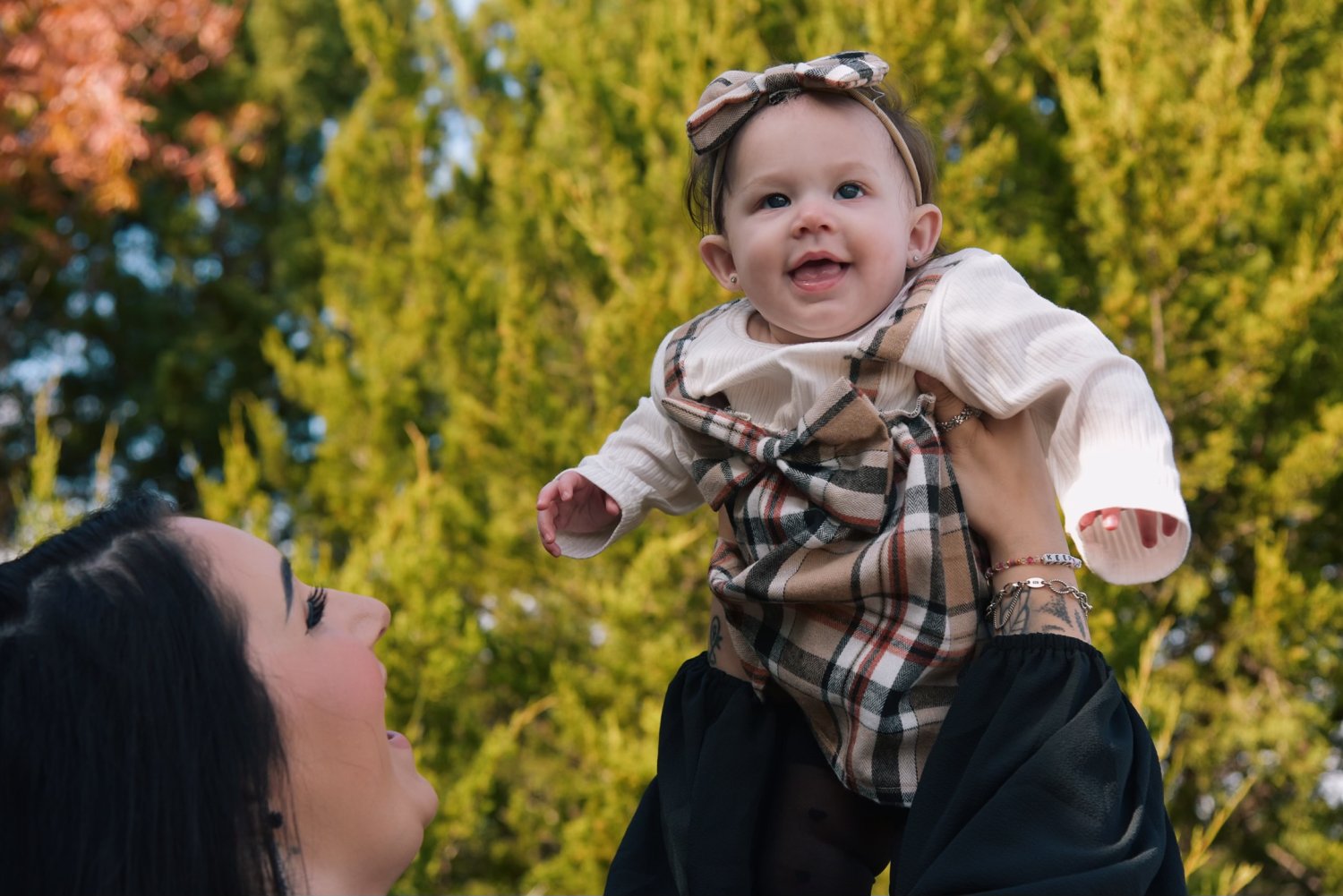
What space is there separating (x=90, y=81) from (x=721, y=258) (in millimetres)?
6165

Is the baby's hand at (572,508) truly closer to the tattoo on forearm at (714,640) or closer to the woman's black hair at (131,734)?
the tattoo on forearm at (714,640)

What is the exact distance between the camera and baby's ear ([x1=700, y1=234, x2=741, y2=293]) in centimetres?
166

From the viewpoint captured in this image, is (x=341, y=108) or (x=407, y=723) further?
(x=341, y=108)

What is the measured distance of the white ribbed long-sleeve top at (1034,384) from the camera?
4.07 ft

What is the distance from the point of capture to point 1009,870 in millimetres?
1129

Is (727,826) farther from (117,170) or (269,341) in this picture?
(269,341)

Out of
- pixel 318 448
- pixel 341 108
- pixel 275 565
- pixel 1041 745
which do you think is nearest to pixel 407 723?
pixel 318 448

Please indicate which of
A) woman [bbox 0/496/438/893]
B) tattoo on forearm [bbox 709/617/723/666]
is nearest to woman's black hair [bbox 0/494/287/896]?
woman [bbox 0/496/438/893]

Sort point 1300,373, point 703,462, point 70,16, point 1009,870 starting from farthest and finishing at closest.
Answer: point 70,16, point 1300,373, point 703,462, point 1009,870

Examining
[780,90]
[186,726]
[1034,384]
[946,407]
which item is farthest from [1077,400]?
[186,726]

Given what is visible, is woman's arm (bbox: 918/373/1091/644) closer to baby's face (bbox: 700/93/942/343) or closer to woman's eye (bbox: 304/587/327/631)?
baby's face (bbox: 700/93/942/343)

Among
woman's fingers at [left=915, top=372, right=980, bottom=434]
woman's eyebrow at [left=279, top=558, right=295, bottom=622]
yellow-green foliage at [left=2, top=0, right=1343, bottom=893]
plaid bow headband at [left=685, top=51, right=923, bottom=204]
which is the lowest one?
yellow-green foliage at [left=2, top=0, right=1343, bottom=893]

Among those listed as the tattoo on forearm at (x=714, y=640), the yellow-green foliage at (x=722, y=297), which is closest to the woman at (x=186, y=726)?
the tattoo on forearm at (x=714, y=640)

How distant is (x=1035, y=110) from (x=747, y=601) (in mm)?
5170
